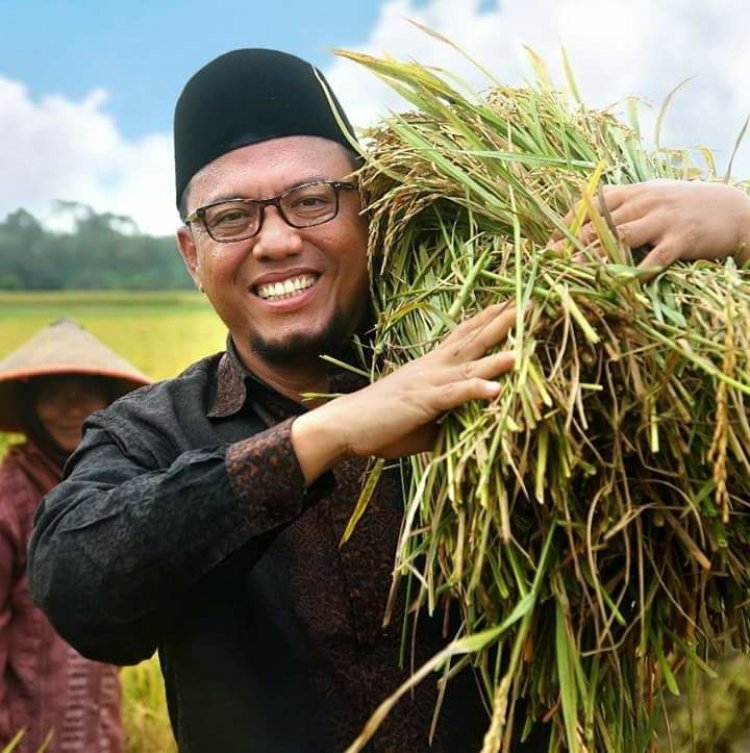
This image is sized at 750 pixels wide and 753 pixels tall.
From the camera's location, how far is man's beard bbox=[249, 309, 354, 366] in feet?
6.24

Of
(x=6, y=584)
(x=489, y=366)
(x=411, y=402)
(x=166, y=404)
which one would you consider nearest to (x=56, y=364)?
(x=6, y=584)

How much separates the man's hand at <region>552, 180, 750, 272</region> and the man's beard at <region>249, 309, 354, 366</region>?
50cm

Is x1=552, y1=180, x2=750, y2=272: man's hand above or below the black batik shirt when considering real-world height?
above

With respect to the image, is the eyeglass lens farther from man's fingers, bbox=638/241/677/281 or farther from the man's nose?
man's fingers, bbox=638/241/677/281

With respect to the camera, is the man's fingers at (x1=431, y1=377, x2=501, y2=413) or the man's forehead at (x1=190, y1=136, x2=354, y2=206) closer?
the man's fingers at (x1=431, y1=377, x2=501, y2=413)

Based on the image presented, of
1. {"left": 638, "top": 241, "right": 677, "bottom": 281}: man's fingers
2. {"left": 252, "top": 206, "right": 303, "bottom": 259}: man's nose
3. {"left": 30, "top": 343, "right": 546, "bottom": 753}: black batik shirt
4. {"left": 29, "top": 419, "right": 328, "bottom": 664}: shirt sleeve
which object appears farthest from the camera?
{"left": 252, "top": 206, "right": 303, "bottom": 259}: man's nose

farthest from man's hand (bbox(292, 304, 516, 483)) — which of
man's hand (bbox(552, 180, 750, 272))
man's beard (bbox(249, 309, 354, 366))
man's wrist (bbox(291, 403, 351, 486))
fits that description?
man's beard (bbox(249, 309, 354, 366))

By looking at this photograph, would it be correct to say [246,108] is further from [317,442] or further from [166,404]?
[317,442]

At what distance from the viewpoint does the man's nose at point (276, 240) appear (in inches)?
73.2

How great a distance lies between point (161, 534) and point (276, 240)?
49 cm

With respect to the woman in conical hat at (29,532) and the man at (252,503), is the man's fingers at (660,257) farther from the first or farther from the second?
the woman in conical hat at (29,532)

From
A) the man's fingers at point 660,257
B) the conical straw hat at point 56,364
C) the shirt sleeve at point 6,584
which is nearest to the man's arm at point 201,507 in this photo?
the man's fingers at point 660,257

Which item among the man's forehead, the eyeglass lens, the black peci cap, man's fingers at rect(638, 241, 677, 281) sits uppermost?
the black peci cap

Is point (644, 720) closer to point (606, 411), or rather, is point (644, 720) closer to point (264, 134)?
point (606, 411)
